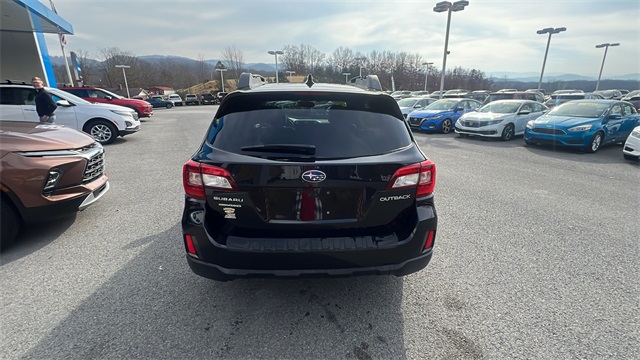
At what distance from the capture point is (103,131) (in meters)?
9.63

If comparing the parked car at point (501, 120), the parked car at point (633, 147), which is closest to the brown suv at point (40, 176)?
the parked car at point (633, 147)

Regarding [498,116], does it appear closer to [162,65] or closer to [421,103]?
[421,103]

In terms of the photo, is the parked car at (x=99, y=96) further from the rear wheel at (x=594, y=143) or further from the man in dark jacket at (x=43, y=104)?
the rear wheel at (x=594, y=143)

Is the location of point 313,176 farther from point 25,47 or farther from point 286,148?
point 25,47

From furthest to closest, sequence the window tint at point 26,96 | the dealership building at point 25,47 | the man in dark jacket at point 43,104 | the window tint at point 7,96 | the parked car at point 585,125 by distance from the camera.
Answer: the dealership building at point 25,47, the parked car at point 585,125, the window tint at point 26,96, the window tint at point 7,96, the man in dark jacket at point 43,104

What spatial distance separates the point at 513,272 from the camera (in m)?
2.88

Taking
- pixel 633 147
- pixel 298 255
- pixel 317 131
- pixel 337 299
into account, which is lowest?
pixel 337 299

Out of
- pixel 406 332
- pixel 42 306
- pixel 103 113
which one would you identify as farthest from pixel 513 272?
pixel 103 113

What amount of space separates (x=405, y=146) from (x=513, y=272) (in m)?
1.90

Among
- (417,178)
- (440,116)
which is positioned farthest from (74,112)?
(440,116)

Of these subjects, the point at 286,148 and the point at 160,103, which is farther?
the point at 160,103

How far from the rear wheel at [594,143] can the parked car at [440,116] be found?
5.17 metres

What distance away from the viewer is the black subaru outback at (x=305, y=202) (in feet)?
6.41

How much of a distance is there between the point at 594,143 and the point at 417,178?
33.7 feet
